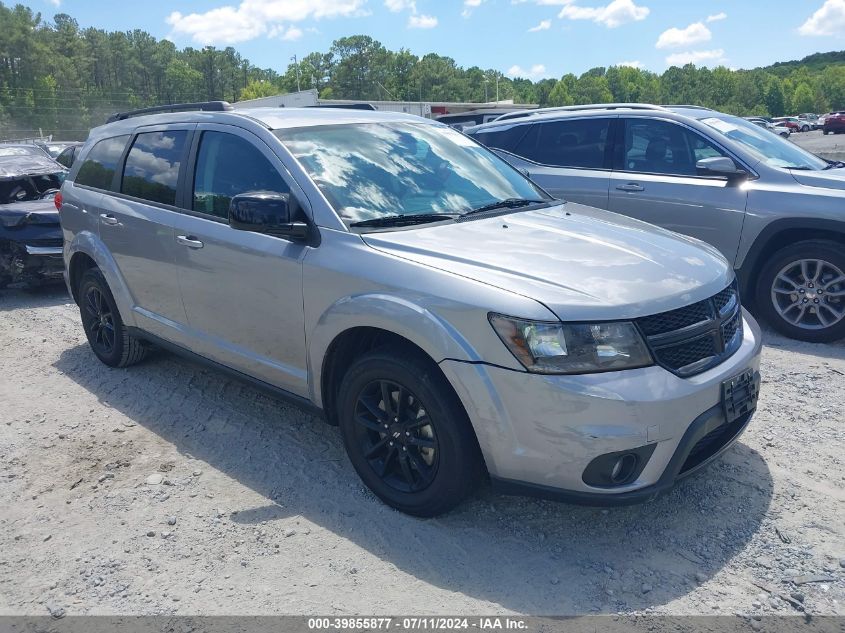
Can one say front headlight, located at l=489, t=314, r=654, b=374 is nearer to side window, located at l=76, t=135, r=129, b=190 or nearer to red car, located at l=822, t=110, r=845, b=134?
side window, located at l=76, t=135, r=129, b=190

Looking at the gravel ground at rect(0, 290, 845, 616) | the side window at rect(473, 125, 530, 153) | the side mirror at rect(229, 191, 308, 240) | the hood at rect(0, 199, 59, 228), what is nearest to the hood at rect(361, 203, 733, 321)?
the side mirror at rect(229, 191, 308, 240)

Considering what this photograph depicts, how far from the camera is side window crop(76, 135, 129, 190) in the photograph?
17.3ft

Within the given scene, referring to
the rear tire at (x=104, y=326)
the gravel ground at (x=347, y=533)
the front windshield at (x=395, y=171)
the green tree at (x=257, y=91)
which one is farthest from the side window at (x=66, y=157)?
the green tree at (x=257, y=91)

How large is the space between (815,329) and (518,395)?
392cm

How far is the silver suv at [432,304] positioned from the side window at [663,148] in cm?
248

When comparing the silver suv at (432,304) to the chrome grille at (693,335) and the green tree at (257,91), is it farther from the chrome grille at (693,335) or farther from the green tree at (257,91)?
the green tree at (257,91)

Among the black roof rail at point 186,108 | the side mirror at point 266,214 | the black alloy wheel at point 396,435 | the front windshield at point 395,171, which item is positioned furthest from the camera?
the black roof rail at point 186,108

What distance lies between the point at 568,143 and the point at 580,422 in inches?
196

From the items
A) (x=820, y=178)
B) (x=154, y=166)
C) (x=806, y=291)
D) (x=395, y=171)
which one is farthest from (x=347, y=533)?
(x=820, y=178)

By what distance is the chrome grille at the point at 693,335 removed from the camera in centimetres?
292

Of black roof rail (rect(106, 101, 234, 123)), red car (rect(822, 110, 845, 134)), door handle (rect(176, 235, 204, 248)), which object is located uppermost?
red car (rect(822, 110, 845, 134))

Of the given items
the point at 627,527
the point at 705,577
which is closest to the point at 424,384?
the point at 627,527

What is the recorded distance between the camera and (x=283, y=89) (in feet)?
416

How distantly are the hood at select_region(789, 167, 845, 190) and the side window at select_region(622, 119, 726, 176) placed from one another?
25.1 inches
